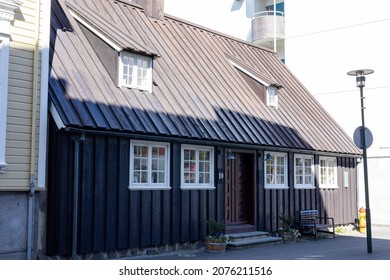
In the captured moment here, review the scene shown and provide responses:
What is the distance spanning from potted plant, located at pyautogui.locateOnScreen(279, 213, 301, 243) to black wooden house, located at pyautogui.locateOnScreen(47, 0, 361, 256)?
25 centimetres

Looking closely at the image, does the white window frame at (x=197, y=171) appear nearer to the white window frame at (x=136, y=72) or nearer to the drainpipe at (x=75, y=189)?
the white window frame at (x=136, y=72)

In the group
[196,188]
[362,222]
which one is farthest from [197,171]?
[362,222]

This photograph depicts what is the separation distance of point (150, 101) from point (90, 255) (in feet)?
13.9

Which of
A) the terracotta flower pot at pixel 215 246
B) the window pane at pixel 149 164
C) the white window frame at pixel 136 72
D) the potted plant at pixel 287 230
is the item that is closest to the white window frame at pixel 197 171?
the window pane at pixel 149 164

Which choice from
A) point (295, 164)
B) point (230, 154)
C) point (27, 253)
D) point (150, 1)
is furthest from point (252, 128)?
point (27, 253)

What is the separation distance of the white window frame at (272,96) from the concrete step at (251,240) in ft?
15.6

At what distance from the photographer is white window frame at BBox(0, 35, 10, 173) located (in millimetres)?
10594

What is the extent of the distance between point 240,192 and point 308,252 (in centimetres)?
303

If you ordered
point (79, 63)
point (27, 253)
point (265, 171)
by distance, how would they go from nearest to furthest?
point (27, 253)
point (79, 63)
point (265, 171)

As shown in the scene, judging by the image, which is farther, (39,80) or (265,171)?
(265,171)

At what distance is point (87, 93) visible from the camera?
12461 millimetres

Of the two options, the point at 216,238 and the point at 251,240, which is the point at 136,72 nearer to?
the point at 216,238

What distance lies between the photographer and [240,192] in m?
16.5

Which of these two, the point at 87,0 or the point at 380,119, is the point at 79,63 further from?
the point at 380,119
